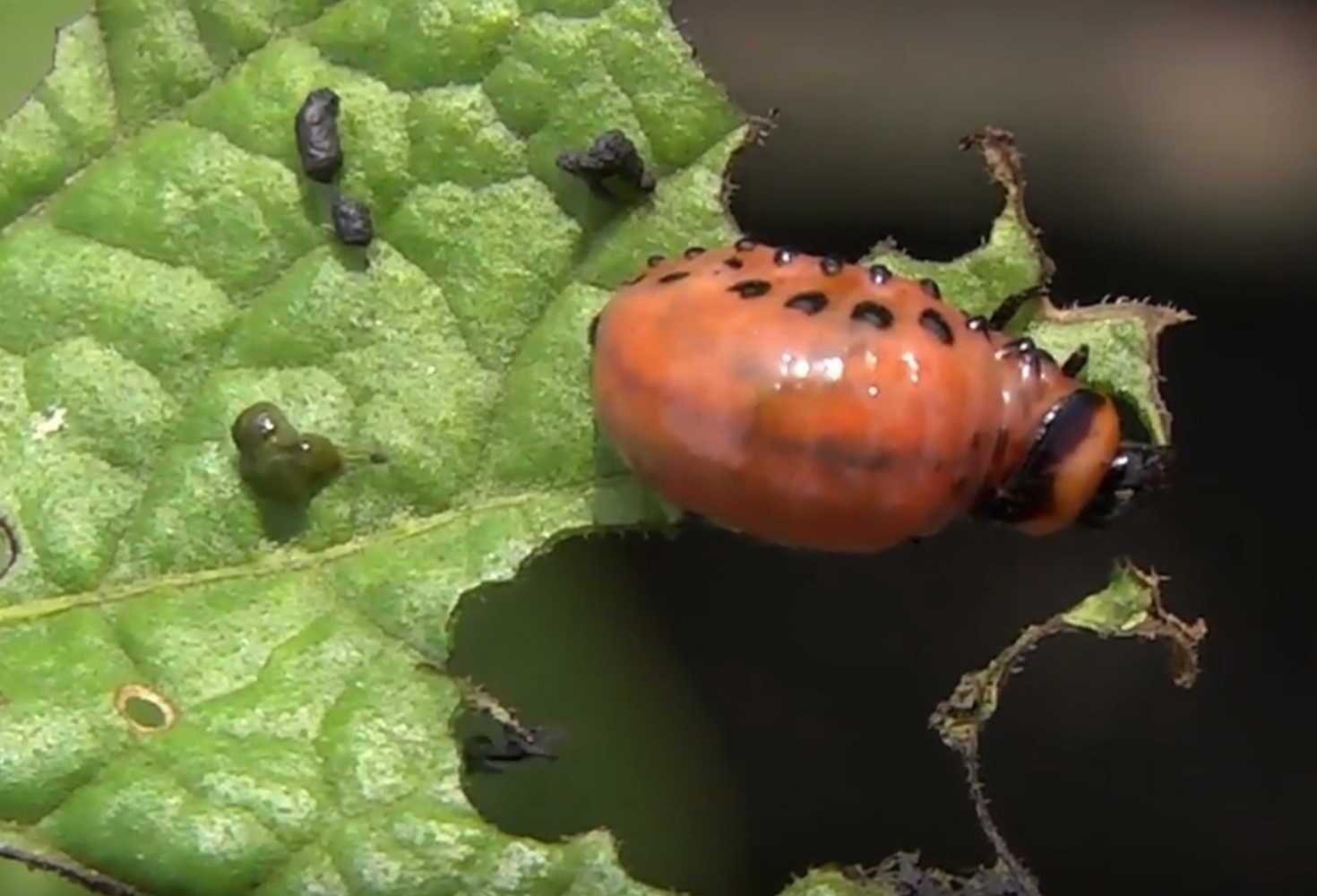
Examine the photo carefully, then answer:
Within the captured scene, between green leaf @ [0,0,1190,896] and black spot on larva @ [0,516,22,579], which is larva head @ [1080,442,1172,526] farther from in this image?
black spot on larva @ [0,516,22,579]

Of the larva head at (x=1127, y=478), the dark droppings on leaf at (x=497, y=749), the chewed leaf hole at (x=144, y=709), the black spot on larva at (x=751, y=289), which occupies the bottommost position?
the dark droppings on leaf at (x=497, y=749)

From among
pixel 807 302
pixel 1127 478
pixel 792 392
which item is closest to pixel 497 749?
pixel 792 392

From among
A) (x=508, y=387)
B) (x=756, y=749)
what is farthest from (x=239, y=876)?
(x=756, y=749)

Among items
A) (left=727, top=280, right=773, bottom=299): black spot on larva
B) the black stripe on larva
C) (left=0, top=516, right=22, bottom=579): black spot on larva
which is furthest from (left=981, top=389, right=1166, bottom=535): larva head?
(left=0, top=516, right=22, bottom=579): black spot on larva

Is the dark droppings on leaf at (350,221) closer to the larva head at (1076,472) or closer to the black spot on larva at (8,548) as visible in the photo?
the black spot on larva at (8,548)

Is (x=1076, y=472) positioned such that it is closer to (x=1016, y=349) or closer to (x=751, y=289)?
(x=1016, y=349)

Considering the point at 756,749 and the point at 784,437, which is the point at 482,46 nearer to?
the point at 784,437

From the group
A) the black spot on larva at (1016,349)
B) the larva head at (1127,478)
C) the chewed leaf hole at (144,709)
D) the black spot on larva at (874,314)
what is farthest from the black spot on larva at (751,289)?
the chewed leaf hole at (144,709)
